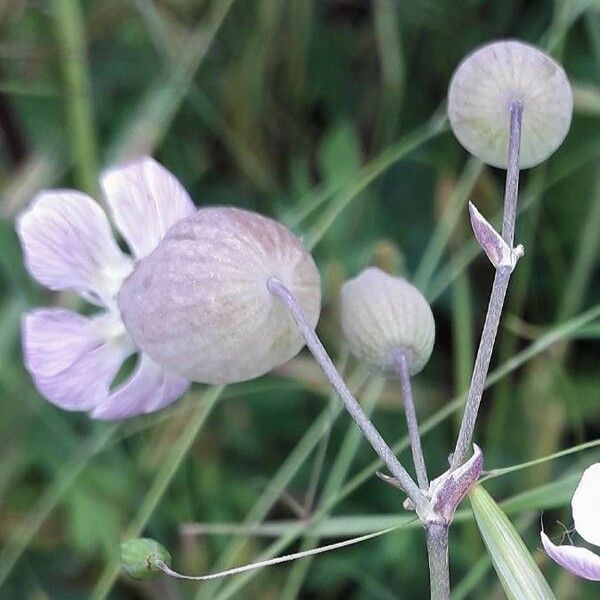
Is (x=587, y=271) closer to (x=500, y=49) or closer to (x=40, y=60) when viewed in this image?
(x=500, y=49)

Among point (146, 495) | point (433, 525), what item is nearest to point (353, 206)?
point (146, 495)

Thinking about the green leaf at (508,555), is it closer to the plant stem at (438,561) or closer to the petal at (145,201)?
the plant stem at (438,561)

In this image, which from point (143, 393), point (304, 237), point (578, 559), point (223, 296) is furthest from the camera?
point (304, 237)

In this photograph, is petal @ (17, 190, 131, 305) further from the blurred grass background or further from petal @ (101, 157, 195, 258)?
the blurred grass background

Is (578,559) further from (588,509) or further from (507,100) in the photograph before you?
(507,100)

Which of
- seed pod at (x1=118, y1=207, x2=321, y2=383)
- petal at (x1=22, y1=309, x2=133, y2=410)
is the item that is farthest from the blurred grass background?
seed pod at (x1=118, y1=207, x2=321, y2=383)

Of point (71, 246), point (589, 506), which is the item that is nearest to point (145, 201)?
point (71, 246)

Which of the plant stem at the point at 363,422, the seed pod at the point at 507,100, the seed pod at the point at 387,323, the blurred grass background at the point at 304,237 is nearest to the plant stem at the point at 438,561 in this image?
the plant stem at the point at 363,422
